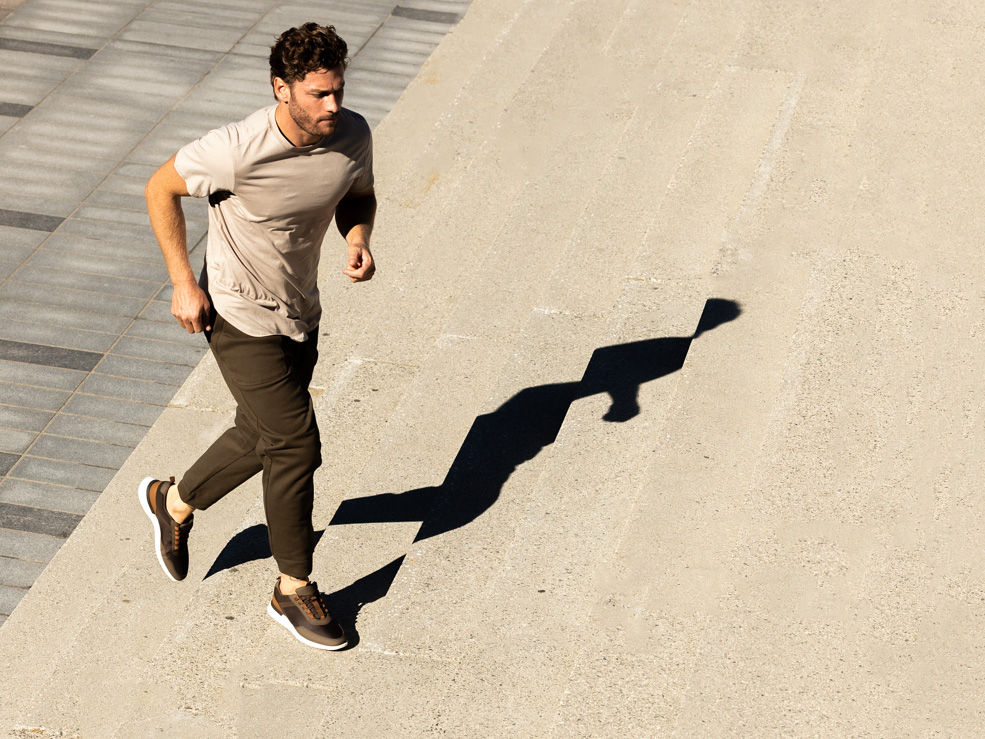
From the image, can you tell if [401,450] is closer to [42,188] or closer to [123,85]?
[42,188]

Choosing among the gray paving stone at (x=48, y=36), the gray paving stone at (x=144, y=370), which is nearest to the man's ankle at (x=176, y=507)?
the gray paving stone at (x=144, y=370)

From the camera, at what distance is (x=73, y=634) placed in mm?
3998

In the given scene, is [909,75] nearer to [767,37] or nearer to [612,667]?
[767,37]

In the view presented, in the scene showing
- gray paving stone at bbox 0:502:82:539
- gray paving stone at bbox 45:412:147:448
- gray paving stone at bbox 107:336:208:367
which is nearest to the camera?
gray paving stone at bbox 0:502:82:539

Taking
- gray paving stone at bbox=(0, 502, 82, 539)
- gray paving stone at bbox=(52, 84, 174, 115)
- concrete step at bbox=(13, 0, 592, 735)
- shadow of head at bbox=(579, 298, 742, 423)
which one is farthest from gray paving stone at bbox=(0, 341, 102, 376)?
shadow of head at bbox=(579, 298, 742, 423)

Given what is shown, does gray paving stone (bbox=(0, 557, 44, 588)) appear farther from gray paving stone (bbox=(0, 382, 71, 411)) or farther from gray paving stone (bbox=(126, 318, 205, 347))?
gray paving stone (bbox=(126, 318, 205, 347))

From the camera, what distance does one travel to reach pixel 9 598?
4.17 meters

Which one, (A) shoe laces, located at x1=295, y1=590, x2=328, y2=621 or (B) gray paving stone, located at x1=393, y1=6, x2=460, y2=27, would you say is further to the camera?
(B) gray paving stone, located at x1=393, y1=6, x2=460, y2=27

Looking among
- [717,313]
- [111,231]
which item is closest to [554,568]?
[717,313]

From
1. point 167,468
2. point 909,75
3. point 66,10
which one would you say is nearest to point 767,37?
point 909,75

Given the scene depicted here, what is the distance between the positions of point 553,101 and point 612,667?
13.6 feet

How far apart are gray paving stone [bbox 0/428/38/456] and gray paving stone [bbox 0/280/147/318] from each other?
0.89m

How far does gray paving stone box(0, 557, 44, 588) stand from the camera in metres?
4.23

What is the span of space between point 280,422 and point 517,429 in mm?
1172
